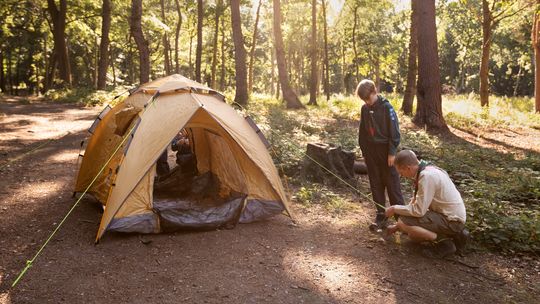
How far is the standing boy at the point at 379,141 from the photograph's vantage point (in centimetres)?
543

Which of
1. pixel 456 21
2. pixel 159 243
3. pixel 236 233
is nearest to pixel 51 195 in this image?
pixel 159 243

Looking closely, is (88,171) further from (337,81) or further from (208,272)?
(337,81)

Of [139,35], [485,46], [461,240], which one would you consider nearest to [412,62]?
[485,46]

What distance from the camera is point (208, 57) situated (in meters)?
38.5

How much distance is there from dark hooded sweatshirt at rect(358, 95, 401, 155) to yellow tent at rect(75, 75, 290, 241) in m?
1.64

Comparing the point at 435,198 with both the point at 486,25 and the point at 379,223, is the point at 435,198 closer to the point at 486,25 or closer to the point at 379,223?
the point at 379,223

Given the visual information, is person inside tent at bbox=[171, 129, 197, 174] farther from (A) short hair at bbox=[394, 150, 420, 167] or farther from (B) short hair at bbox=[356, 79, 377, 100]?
(A) short hair at bbox=[394, 150, 420, 167]

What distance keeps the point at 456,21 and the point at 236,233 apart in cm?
3896

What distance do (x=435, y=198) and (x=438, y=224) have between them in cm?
30

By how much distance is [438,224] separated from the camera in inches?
189

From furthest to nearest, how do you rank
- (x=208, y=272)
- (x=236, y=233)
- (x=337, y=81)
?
(x=337, y=81)
(x=236, y=233)
(x=208, y=272)

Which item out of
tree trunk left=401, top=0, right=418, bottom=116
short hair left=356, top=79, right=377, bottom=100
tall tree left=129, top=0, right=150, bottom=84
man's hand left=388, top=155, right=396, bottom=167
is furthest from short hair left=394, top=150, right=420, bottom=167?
tree trunk left=401, top=0, right=418, bottom=116

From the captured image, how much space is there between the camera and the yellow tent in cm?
551

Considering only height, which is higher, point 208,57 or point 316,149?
point 208,57
